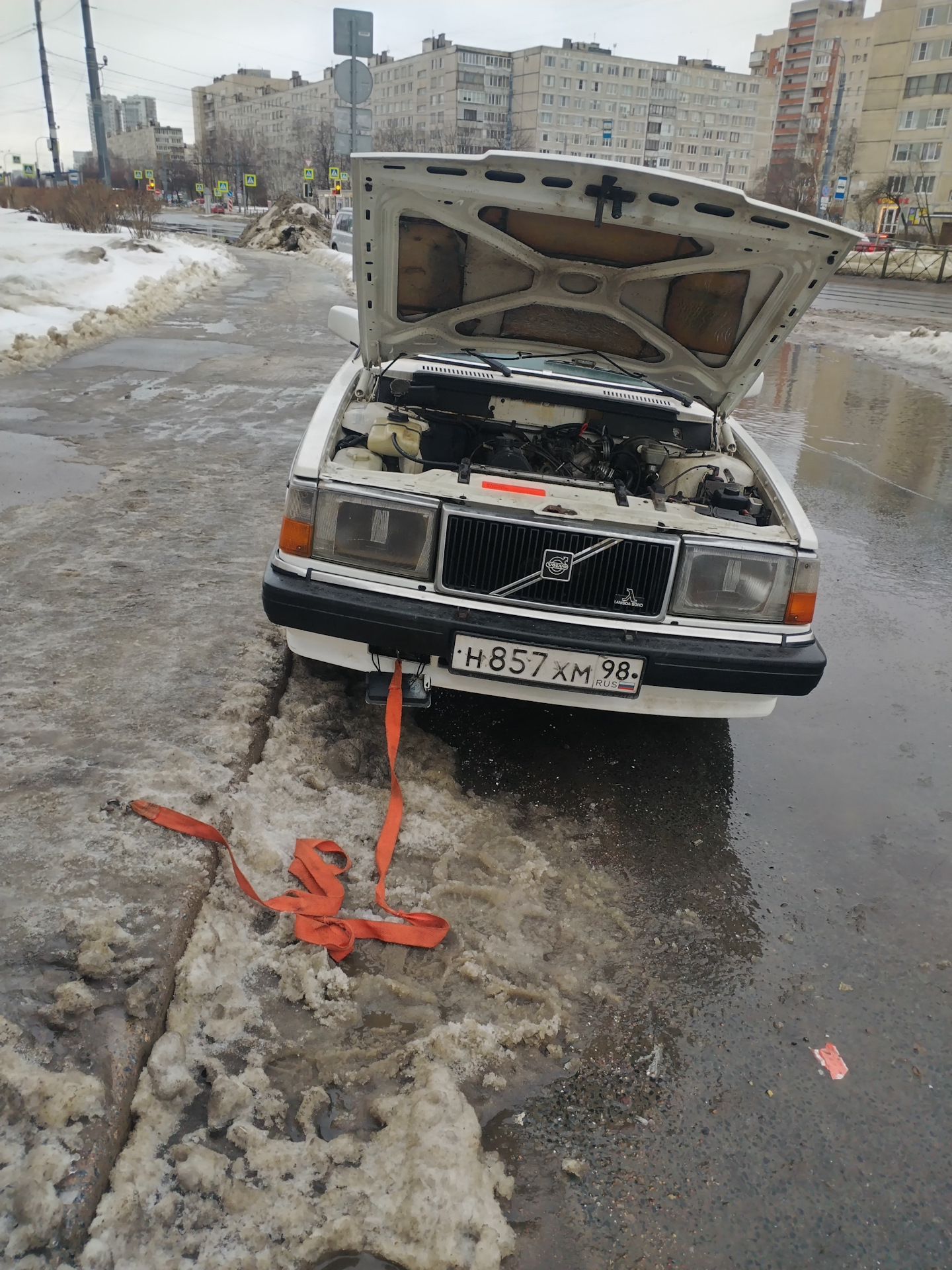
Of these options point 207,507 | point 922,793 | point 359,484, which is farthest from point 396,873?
point 207,507

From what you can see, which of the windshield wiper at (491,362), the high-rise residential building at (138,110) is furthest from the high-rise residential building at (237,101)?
the windshield wiper at (491,362)

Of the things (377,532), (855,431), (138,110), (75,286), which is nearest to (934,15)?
(855,431)

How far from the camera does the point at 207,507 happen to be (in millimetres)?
5578

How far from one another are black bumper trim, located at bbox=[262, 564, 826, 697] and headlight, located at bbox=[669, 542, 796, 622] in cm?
12

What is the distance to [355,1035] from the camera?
7.10ft

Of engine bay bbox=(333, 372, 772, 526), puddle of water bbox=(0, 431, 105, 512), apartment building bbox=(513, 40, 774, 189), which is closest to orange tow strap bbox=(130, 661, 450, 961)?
engine bay bbox=(333, 372, 772, 526)

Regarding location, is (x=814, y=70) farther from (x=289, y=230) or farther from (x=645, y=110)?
(x=289, y=230)

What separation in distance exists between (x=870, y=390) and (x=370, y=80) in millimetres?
8327

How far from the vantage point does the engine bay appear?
11.9 feet

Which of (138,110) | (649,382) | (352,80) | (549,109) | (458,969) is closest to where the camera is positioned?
(458,969)

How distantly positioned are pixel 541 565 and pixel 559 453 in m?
1.31

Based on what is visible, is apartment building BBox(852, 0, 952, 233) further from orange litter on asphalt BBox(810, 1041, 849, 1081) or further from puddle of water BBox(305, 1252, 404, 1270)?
puddle of water BBox(305, 1252, 404, 1270)

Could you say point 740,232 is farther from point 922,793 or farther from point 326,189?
point 326,189

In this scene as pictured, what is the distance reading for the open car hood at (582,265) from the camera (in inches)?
130
